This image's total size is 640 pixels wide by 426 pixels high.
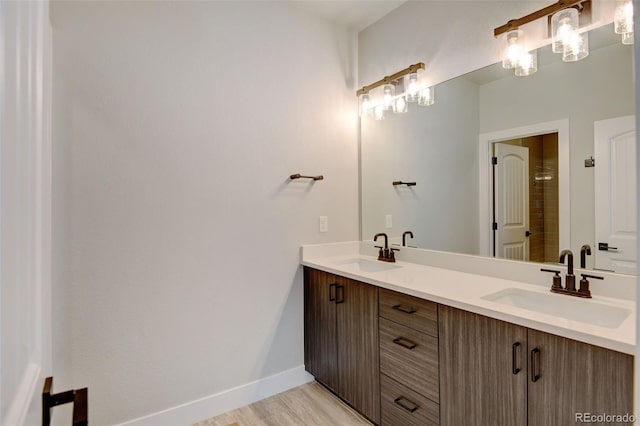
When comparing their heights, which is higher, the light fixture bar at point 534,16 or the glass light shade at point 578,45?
the light fixture bar at point 534,16

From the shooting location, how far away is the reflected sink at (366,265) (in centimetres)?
226

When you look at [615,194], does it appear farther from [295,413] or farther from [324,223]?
[295,413]

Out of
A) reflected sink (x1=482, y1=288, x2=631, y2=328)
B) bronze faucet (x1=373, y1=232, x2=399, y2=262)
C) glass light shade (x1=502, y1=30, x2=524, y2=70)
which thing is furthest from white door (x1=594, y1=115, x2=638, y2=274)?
bronze faucet (x1=373, y1=232, x2=399, y2=262)

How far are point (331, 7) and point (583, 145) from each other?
6.06 ft

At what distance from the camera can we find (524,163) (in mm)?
1757

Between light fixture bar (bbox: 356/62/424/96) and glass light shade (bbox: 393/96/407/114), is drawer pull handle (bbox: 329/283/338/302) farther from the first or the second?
light fixture bar (bbox: 356/62/424/96)

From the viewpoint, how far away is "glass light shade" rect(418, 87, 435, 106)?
7.14ft

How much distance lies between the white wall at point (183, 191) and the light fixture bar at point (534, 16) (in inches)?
48.0

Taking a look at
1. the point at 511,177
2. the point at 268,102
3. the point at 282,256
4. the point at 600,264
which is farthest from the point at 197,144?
the point at 600,264

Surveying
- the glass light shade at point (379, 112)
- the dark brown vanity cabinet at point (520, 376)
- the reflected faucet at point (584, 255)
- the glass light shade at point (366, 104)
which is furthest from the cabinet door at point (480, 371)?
the glass light shade at point (366, 104)

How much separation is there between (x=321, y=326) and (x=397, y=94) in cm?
174

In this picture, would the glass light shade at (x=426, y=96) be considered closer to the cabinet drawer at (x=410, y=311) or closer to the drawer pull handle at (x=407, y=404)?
the cabinet drawer at (x=410, y=311)

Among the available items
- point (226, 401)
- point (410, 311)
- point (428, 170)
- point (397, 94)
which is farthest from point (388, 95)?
point (226, 401)

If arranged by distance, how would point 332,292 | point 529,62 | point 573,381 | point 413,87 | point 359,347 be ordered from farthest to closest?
point 413,87, point 332,292, point 359,347, point 529,62, point 573,381
